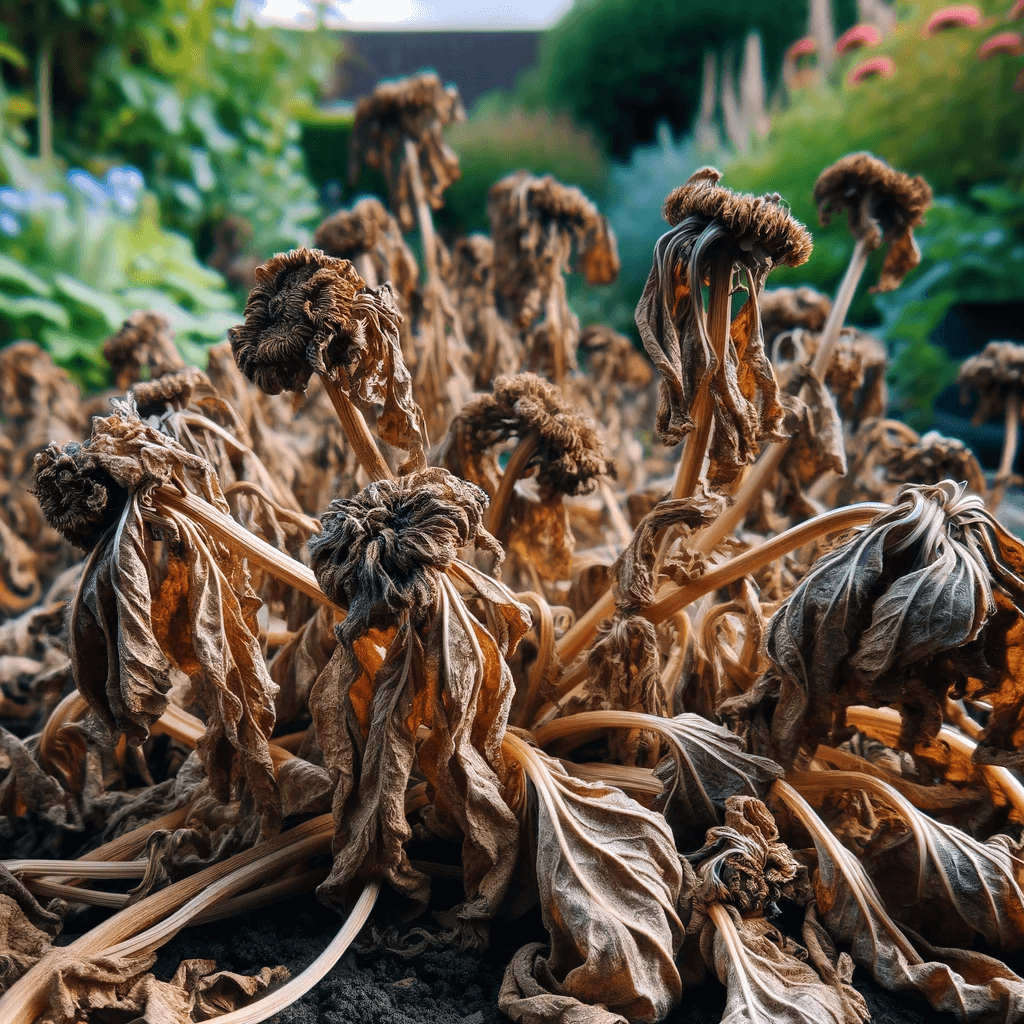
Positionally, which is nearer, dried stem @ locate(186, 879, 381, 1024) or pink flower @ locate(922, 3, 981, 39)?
dried stem @ locate(186, 879, 381, 1024)

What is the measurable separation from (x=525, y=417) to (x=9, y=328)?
338 centimetres

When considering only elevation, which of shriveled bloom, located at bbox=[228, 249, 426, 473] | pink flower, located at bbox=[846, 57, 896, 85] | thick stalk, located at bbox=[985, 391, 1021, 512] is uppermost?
pink flower, located at bbox=[846, 57, 896, 85]

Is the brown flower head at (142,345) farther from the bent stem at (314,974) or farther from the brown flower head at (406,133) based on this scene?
the bent stem at (314,974)

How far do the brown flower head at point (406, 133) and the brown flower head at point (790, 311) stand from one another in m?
0.84

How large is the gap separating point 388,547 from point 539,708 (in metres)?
0.48

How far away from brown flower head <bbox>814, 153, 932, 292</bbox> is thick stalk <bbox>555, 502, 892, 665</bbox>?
0.61 metres

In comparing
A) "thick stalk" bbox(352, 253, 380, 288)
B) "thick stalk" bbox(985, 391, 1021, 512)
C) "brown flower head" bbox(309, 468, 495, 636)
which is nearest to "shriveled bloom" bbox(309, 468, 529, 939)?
"brown flower head" bbox(309, 468, 495, 636)

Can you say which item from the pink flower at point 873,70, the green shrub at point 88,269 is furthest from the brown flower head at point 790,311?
the pink flower at point 873,70

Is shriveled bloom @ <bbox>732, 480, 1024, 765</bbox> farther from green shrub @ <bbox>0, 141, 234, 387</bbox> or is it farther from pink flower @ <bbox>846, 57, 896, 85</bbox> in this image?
pink flower @ <bbox>846, 57, 896, 85</bbox>

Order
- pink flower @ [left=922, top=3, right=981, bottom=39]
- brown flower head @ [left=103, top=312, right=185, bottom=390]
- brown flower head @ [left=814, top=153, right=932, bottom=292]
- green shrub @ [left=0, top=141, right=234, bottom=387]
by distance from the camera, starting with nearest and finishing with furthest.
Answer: brown flower head @ [left=814, top=153, right=932, bottom=292] < brown flower head @ [left=103, top=312, right=185, bottom=390] < green shrub @ [left=0, top=141, right=234, bottom=387] < pink flower @ [left=922, top=3, right=981, bottom=39]

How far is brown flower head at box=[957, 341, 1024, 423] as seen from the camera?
1893 millimetres

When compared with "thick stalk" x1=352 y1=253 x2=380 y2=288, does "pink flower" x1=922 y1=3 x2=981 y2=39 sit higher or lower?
higher

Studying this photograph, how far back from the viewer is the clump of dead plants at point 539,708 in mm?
895

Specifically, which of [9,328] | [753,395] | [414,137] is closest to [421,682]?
[753,395]
